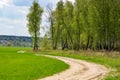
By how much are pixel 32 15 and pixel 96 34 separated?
32.3 metres

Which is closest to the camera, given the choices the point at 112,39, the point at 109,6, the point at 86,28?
the point at 109,6

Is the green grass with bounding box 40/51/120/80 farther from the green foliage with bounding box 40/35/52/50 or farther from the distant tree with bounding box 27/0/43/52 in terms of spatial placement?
the green foliage with bounding box 40/35/52/50

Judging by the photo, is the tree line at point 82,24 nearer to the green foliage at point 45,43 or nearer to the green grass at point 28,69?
the green foliage at point 45,43

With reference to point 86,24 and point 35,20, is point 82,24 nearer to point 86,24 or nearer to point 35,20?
point 86,24

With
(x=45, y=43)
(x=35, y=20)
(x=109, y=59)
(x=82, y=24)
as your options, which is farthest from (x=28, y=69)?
(x=45, y=43)

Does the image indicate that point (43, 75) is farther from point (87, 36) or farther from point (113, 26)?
point (87, 36)

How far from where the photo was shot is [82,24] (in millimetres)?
89312

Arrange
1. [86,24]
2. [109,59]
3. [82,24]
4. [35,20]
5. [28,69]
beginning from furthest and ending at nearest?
A: [35,20], [82,24], [86,24], [109,59], [28,69]

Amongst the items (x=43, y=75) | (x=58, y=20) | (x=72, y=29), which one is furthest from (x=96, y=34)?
(x=43, y=75)

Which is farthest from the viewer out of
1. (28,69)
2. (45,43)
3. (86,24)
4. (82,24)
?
(45,43)

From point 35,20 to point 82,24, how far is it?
20365mm

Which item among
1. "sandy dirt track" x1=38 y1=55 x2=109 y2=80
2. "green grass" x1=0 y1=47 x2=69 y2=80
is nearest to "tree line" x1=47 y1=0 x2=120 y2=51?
"green grass" x1=0 y1=47 x2=69 y2=80

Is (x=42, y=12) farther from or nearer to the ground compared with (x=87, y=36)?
farther from the ground

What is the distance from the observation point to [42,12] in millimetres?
104250
